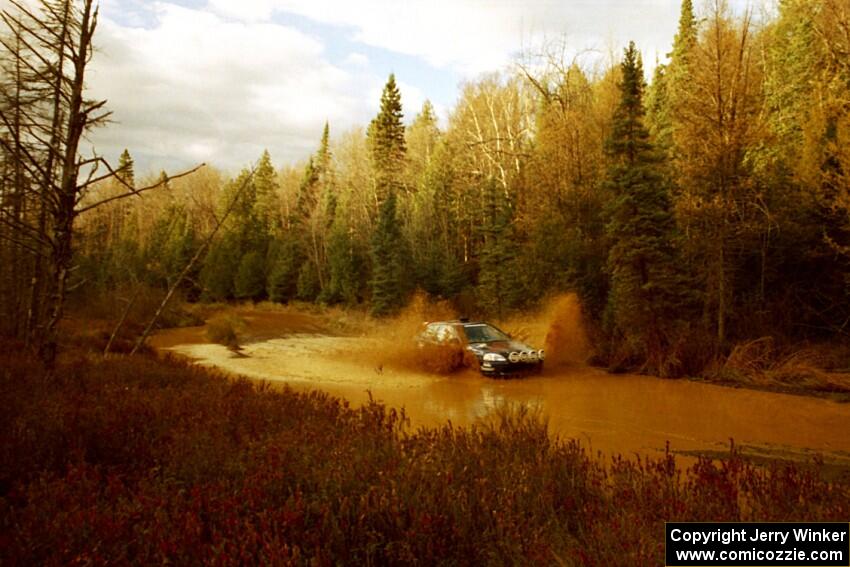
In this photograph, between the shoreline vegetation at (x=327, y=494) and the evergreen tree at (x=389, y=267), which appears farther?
the evergreen tree at (x=389, y=267)

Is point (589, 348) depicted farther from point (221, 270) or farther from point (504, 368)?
point (221, 270)

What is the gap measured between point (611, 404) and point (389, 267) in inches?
1062

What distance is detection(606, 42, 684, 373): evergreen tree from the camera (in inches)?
793

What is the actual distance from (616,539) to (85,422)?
605 centimetres

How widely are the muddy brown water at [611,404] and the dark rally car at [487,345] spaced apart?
49 centimetres

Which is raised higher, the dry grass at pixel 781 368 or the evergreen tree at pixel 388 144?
the evergreen tree at pixel 388 144

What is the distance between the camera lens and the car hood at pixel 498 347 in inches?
708

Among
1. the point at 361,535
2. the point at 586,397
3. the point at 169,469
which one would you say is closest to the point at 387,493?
the point at 361,535

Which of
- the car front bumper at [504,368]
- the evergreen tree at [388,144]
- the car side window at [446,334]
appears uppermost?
the evergreen tree at [388,144]

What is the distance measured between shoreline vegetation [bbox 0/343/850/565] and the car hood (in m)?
10.5

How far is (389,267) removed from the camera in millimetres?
40125

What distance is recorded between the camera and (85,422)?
6.36 meters

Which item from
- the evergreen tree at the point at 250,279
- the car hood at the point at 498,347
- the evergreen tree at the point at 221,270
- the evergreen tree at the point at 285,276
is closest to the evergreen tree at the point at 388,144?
the evergreen tree at the point at 285,276

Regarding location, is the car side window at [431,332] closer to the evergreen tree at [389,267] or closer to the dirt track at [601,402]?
the dirt track at [601,402]
